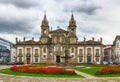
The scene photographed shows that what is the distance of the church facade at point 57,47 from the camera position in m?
87.6

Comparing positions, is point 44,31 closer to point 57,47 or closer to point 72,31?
point 57,47

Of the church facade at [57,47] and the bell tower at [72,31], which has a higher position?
the bell tower at [72,31]

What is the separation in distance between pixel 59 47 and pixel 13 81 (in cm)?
6677

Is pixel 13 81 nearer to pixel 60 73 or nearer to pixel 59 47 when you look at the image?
pixel 60 73

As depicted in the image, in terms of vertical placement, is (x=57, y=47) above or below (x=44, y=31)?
below

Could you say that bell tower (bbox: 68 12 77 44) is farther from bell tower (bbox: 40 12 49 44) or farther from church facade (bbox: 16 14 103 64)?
bell tower (bbox: 40 12 49 44)

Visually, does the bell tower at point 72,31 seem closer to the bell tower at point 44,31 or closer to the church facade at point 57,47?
the church facade at point 57,47

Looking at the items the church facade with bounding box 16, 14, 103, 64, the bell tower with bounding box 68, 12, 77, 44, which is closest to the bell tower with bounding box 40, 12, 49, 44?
the church facade with bounding box 16, 14, 103, 64

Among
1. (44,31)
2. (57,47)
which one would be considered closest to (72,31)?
(57,47)

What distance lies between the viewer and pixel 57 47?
8769 cm

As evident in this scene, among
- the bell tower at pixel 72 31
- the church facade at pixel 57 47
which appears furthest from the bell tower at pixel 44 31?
the bell tower at pixel 72 31

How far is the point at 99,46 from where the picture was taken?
88.1m

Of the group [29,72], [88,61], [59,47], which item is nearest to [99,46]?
[88,61]

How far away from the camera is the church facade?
287 feet
